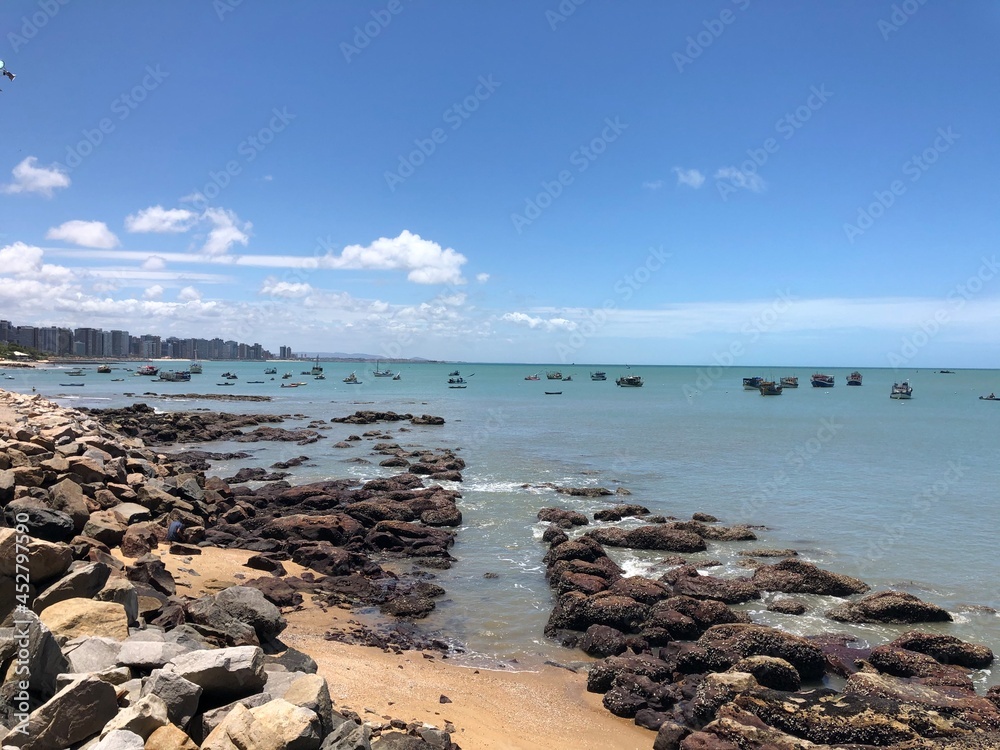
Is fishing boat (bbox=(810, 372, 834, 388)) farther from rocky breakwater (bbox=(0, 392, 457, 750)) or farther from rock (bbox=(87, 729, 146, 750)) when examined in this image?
rock (bbox=(87, 729, 146, 750))

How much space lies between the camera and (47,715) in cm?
547

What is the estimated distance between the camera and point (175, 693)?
598 cm

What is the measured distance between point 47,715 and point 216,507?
15619 mm

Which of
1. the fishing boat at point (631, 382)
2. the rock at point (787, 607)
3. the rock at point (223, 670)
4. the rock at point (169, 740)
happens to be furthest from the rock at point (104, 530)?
the fishing boat at point (631, 382)

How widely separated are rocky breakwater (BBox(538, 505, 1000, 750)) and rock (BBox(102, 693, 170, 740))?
6.24m

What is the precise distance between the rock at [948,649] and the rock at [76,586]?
41.9 feet

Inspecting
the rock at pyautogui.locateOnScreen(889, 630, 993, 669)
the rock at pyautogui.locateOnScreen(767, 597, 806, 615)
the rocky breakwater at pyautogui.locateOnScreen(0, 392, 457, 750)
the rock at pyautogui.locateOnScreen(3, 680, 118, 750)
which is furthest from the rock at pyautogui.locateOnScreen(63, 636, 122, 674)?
the rock at pyautogui.locateOnScreen(767, 597, 806, 615)

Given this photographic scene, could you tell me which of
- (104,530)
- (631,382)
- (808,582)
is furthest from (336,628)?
(631,382)

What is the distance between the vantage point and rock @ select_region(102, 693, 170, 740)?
215 inches

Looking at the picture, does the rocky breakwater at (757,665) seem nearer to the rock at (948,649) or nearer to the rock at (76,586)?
the rock at (948,649)

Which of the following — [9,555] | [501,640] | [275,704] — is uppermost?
[9,555]

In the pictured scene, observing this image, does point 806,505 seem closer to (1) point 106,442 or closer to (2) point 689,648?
(2) point 689,648

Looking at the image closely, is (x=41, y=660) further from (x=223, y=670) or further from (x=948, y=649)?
(x=948, y=649)

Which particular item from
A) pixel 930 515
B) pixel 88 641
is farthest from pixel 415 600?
pixel 930 515
